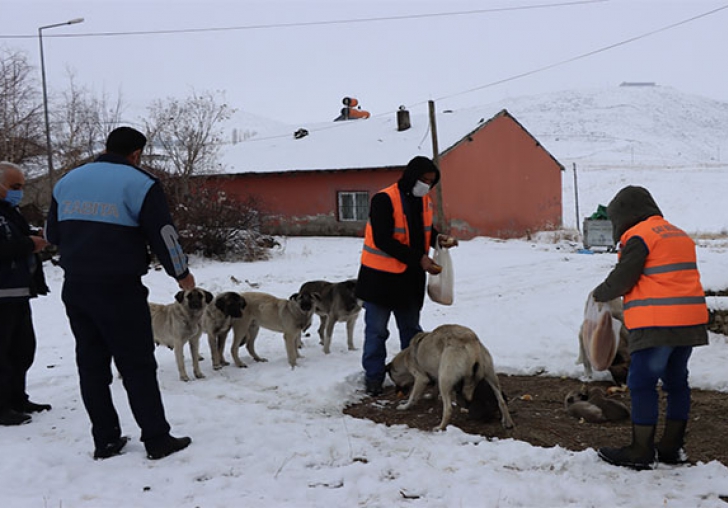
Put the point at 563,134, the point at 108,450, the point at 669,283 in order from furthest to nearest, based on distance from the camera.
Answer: the point at 563,134 → the point at 108,450 → the point at 669,283

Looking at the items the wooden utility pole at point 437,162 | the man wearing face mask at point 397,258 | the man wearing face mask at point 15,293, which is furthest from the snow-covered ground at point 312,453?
the wooden utility pole at point 437,162

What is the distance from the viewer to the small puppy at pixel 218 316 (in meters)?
6.98

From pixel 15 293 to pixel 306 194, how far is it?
20786mm

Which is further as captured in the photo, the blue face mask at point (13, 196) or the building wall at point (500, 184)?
the building wall at point (500, 184)

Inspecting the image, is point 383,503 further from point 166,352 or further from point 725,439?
point 166,352

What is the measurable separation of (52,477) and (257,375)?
2934mm

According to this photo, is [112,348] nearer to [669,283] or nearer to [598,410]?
[669,283]

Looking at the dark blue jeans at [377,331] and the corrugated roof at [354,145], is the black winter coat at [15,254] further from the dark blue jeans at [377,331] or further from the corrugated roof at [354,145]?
the corrugated roof at [354,145]

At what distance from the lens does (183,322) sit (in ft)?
21.2

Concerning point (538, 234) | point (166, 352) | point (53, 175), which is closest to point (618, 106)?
point (538, 234)

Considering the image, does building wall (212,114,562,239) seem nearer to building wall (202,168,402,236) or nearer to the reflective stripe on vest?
building wall (202,168,402,236)

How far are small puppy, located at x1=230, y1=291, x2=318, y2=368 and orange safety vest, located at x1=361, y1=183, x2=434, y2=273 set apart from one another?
1459mm

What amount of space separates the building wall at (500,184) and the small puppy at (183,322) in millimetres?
17020

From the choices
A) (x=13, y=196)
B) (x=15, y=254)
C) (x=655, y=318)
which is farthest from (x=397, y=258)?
(x=13, y=196)
